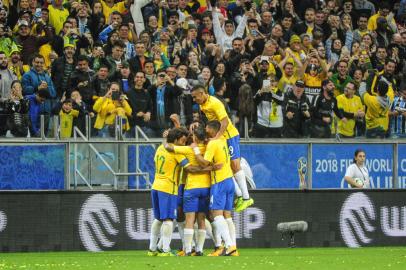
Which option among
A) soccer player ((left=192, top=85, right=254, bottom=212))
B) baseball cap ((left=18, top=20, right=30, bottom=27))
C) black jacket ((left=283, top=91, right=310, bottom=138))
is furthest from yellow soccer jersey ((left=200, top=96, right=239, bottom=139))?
baseball cap ((left=18, top=20, right=30, bottom=27))

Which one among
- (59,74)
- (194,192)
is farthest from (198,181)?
(59,74)

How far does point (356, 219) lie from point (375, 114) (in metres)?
→ 2.91

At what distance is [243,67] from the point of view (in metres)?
25.8

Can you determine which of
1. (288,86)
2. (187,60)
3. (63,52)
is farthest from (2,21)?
(288,86)

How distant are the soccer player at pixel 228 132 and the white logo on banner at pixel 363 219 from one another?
2.74m

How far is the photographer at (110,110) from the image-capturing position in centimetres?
2136

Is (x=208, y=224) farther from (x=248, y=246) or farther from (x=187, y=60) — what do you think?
(x=187, y=60)

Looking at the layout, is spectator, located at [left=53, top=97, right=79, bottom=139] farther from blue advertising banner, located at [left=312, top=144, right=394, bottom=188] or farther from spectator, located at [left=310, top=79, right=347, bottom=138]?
spectator, located at [left=310, top=79, right=347, bottom=138]

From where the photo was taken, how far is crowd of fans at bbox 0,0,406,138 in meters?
22.6

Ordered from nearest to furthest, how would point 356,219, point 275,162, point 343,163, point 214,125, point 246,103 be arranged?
point 214,125 < point 275,162 < point 343,163 < point 356,219 < point 246,103

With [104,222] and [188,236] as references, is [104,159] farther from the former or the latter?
[188,236]

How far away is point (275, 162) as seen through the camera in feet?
71.8

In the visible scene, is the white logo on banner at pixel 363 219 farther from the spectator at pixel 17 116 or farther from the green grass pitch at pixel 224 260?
the spectator at pixel 17 116

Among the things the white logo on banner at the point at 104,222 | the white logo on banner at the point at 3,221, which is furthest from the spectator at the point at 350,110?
the white logo on banner at the point at 3,221
